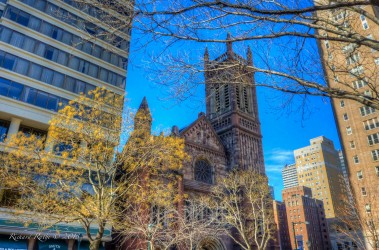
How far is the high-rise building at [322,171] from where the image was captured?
458 feet

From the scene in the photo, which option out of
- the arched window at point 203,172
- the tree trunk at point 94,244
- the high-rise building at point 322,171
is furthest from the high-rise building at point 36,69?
the high-rise building at point 322,171

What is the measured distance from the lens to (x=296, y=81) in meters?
6.76

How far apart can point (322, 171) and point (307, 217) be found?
1324 inches

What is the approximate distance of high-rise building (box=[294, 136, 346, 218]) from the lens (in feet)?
458

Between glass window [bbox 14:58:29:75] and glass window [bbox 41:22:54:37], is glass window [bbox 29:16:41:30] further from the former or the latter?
glass window [bbox 14:58:29:75]

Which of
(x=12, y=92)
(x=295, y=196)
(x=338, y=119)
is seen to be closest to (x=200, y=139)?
(x=338, y=119)

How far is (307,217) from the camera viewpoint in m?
119

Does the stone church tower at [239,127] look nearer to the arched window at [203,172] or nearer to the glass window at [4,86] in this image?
the arched window at [203,172]

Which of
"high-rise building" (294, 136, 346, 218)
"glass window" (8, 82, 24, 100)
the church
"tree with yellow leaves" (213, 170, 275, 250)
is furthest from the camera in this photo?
"high-rise building" (294, 136, 346, 218)

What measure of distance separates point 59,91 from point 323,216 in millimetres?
133879

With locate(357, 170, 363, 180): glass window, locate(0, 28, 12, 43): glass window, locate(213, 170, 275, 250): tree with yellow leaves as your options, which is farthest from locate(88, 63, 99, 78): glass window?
locate(357, 170, 363, 180): glass window

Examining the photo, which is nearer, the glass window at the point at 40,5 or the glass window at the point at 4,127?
the glass window at the point at 4,127

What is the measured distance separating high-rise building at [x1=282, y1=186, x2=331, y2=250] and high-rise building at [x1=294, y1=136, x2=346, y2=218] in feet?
42.5

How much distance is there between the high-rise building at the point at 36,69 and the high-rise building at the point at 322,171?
456 ft
